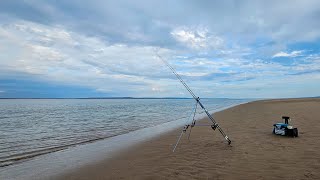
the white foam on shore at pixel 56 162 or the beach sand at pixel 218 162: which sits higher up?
the beach sand at pixel 218 162

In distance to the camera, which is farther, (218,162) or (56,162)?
(56,162)

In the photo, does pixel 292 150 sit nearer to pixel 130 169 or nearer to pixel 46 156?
pixel 130 169

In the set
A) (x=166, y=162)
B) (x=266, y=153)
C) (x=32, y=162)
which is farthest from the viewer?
(x=32, y=162)

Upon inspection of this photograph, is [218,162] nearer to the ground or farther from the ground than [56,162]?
farther from the ground

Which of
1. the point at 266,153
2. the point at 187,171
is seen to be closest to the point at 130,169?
the point at 187,171

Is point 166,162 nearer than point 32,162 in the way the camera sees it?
Yes

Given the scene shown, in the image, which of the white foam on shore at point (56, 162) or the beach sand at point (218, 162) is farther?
the white foam on shore at point (56, 162)

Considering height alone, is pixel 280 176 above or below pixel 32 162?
above

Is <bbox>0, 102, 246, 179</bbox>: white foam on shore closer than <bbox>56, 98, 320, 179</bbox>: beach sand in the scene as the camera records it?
No

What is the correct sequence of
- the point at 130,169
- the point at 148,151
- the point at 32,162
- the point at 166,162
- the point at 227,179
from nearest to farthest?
the point at 227,179, the point at 130,169, the point at 166,162, the point at 32,162, the point at 148,151

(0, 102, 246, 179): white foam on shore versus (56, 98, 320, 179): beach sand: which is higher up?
(56, 98, 320, 179): beach sand

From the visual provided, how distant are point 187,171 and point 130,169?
67.1 inches

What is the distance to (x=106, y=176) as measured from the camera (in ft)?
21.4

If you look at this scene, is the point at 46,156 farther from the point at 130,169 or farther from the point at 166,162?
the point at 166,162
